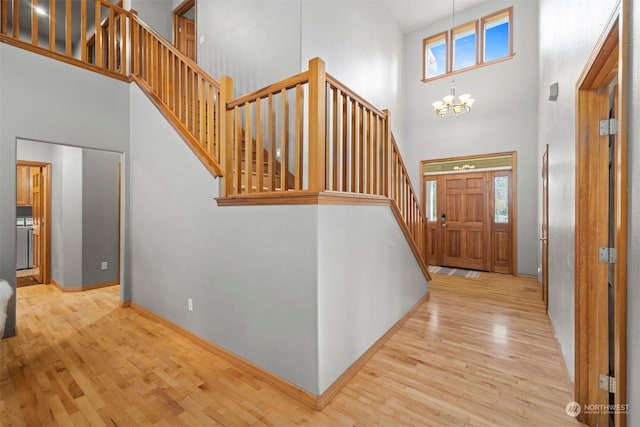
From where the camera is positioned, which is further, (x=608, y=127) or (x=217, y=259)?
(x=217, y=259)

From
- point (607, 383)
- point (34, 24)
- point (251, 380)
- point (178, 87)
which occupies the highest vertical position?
point (34, 24)

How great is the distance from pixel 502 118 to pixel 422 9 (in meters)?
2.71

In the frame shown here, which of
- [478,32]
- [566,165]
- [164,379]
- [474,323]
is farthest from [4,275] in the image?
[478,32]

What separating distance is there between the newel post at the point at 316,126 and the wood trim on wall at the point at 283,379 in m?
1.32

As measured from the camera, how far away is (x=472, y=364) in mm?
2295

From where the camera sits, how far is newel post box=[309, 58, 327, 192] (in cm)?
180

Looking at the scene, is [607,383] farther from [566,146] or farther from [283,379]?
[283,379]

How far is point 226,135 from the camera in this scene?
7.66 feet

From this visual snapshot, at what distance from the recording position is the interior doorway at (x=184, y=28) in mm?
5242

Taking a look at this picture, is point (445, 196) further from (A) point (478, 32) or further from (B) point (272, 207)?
(B) point (272, 207)

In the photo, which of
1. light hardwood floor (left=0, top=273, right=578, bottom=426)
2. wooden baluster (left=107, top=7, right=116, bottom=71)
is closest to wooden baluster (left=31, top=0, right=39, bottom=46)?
wooden baluster (left=107, top=7, right=116, bottom=71)

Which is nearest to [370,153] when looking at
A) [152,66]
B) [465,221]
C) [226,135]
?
[226,135]

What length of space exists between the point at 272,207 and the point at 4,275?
2886 millimetres

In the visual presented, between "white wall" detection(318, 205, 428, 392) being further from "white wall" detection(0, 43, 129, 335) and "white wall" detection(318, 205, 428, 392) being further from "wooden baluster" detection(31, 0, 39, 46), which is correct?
"wooden baluster" detection(31, 0, 39, 46)
